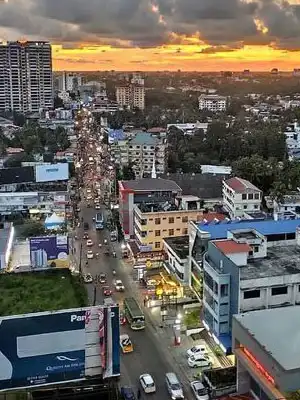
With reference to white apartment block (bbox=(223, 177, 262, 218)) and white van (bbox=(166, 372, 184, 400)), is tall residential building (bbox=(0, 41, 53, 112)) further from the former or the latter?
white van (bbox=(166, 372, 184, 400))

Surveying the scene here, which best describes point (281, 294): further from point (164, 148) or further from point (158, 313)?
point (164, 148)

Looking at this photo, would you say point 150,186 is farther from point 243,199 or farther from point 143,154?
point 143,154

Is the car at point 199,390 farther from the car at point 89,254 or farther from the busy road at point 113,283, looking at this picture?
the car at point 89,254

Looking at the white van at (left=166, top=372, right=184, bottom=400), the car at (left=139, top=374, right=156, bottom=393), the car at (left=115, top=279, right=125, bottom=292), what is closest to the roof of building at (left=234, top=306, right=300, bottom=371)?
the white van at (left=166, top=372, right=184, bottom=400)

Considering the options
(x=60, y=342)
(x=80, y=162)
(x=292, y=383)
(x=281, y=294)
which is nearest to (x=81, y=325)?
(x=60, y=342)

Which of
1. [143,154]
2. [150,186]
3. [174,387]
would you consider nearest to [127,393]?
[174,387]

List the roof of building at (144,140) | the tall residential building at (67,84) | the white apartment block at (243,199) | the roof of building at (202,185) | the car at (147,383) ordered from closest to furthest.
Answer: the car at (147,383)
the white apartment block at (243,199)
the roof of building at (202,185)
the roof of building at (144,140)
the tall residential building at (67,84)

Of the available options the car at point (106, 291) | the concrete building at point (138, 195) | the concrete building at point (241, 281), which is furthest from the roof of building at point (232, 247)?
the concrete building at point (138, 195)
